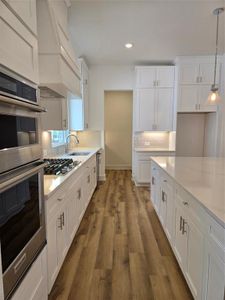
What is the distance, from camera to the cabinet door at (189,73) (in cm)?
458

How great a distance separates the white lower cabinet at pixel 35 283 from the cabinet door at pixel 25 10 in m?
1.46

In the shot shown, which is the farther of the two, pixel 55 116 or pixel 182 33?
pixel 182 33

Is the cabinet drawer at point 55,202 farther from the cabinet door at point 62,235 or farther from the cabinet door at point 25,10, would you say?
the cabinet door at point 25,10

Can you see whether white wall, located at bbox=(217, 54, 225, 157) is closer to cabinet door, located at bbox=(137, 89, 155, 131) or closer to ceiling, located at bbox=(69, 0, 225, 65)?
ceiling, located at bbox=(69, 0, 225, 65)

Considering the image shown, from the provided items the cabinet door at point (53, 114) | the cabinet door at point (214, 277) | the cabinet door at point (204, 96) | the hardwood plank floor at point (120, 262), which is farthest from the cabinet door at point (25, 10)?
the cabinet door at point (204, 96)

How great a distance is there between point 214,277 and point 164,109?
13.4ft

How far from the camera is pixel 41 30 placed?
188cm

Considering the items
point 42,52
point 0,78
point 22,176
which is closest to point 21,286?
point 22,176

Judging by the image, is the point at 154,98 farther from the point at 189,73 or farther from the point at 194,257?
the point at 194,257

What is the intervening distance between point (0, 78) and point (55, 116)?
67.4 inches

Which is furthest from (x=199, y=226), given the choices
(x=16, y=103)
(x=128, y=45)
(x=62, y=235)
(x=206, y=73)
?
(x=206, y=73)

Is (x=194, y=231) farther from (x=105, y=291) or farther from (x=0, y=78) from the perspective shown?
(x=0, y=78)

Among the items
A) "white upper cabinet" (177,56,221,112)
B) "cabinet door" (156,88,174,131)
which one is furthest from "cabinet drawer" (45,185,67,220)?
"white upper cabinet" (177,56,221,112)

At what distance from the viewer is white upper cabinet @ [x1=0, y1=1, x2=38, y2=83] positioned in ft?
3.10
